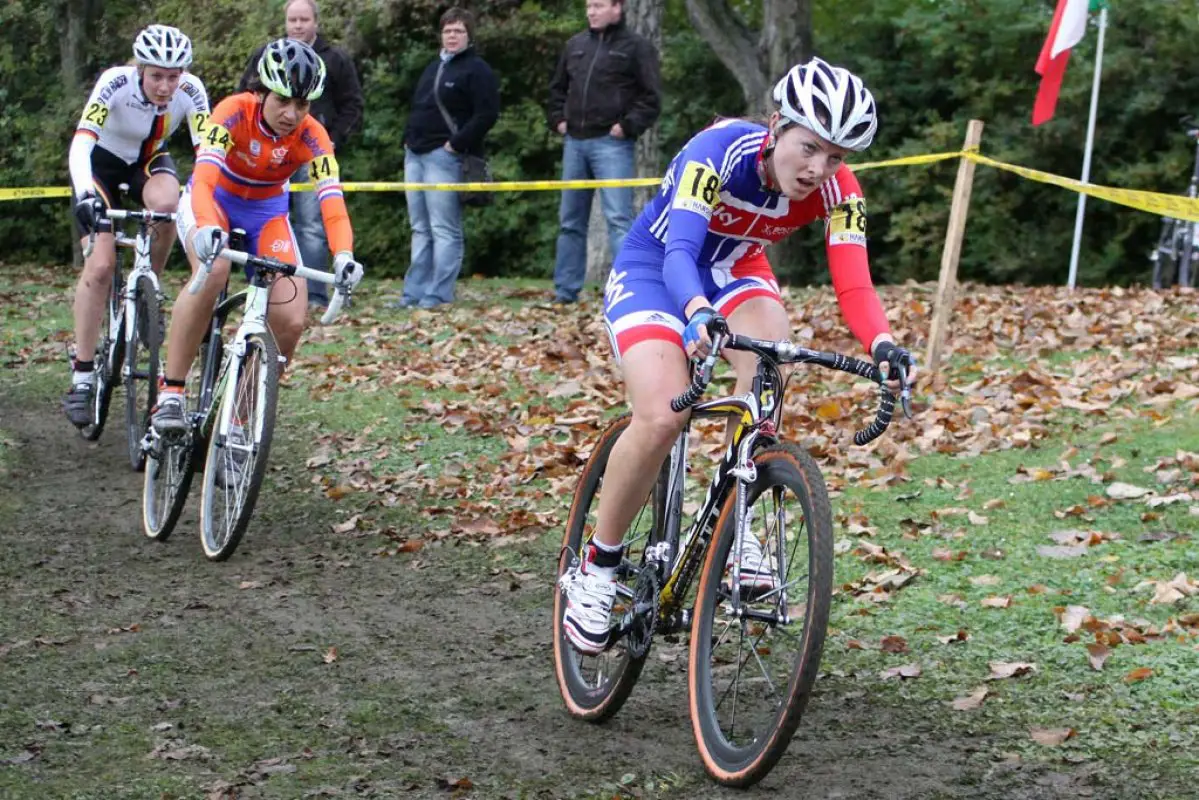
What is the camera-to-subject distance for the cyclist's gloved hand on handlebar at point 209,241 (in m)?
7.16

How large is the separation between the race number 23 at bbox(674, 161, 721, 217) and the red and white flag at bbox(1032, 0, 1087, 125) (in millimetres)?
9472

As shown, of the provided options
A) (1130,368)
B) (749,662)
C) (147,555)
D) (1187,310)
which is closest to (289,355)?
(147,555)

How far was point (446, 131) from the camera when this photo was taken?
48.3ft

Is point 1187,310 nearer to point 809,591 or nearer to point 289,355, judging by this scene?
point 289,355

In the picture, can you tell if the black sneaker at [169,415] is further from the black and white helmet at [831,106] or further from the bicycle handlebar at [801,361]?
the black and white helmet at [831,106]

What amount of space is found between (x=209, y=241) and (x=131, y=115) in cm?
275

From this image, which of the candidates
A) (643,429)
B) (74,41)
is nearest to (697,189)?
(643,429)

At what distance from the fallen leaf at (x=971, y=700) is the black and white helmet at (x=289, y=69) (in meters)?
3.99

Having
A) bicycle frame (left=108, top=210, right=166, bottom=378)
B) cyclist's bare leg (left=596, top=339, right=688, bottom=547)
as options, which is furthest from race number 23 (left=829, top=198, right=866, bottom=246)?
bicycle frame (left=108, top=210, right=166, bottom=378)

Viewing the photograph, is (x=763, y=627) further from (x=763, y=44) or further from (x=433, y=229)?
(x=763, y=44)

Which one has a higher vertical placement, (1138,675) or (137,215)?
(137,215)

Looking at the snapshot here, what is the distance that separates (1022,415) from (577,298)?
6509mm

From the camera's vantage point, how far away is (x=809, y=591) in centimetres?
414

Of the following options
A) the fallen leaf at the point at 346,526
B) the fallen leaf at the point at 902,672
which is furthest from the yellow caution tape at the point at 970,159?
the fallen leaf at the point at 346,526
